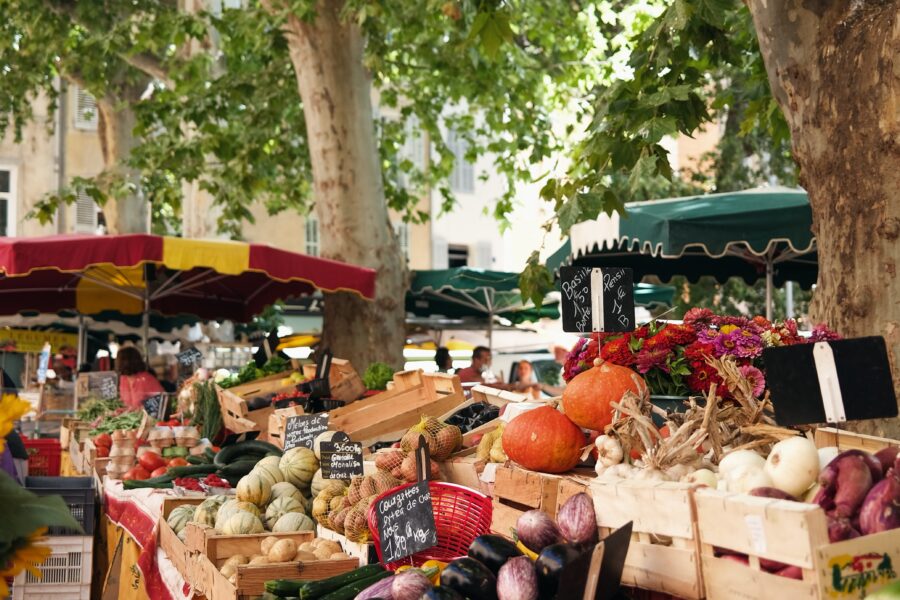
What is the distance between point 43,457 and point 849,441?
327 inches

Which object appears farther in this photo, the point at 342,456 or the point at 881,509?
the point at 342,456

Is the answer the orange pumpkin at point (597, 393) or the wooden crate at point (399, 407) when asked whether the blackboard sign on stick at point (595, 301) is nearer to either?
the orange pumpkin at point (597, 393)

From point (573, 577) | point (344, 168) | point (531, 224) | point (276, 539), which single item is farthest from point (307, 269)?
point (531, 224)

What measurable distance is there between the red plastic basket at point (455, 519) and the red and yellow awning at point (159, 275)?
18.9ft

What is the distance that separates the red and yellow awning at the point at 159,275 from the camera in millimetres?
8953

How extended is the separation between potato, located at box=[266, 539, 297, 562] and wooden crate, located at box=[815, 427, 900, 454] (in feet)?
6.11

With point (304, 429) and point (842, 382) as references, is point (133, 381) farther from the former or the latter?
point (842, 382)

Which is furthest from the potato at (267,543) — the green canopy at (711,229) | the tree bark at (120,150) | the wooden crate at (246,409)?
the tree bark at (120,150)

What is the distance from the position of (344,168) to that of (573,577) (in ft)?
28.7

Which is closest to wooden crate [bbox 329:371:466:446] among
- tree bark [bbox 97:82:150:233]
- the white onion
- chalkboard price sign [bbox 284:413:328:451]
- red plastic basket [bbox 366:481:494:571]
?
chalkboard price sign [bbox 284:413:328:451]

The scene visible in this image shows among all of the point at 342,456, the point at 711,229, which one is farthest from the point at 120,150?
the point at 342,456

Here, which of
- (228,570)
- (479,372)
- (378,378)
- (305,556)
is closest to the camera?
(228,570)

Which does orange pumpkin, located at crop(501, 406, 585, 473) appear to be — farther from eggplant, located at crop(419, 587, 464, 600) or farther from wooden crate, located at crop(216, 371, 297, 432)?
wooden crate, located at crop(216, 371, 297, 432)

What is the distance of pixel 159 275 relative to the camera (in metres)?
11.7
